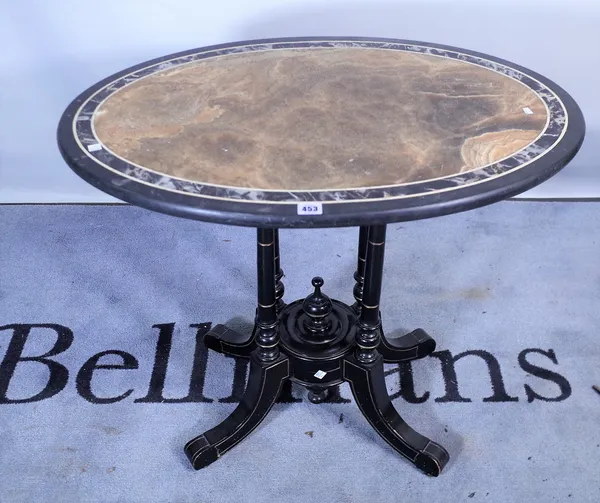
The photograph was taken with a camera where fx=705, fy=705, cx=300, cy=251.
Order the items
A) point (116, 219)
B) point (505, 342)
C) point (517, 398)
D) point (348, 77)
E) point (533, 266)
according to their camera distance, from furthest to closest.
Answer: point (116, 219) → point (533, 266) → point (505, 342) → point (517, 398) → point (348, 77)

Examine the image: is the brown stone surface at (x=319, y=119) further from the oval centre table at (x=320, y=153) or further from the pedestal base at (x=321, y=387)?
the pedestal base at (x=321, y=387)

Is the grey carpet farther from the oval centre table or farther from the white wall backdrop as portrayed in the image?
the white wall backdrop

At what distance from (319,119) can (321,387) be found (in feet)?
2.14

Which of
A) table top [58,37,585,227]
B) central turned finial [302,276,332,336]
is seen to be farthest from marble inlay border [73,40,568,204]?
central turned finial [302,276,332,336]

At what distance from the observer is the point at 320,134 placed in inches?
51.9

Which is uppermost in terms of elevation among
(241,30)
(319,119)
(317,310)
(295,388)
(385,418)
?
(319,119)

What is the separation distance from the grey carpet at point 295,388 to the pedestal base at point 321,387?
0.15ft

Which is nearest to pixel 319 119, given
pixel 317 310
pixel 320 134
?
pixel 320 134

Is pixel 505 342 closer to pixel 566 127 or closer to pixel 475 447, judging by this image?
pixel 475 447

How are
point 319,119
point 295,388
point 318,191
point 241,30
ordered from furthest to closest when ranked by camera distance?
1. point 241,30
2. point 295,388
3. point 319,119
4. point 318,191

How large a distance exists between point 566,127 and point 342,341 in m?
0.67

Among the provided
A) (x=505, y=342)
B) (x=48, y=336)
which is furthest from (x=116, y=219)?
(x=505, y=342)

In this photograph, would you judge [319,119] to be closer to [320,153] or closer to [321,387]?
[320,153]

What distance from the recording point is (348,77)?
159 cm
